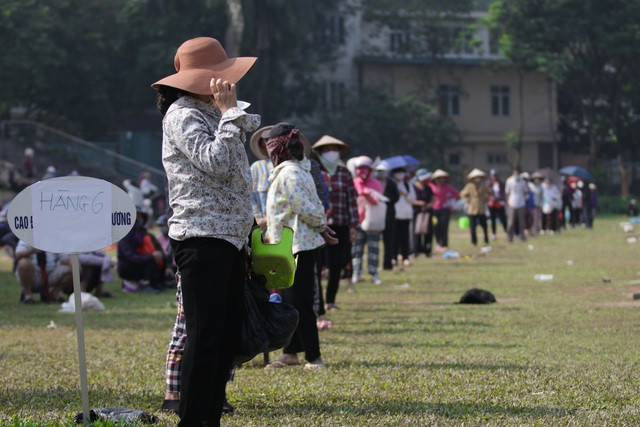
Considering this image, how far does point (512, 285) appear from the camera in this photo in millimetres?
17953

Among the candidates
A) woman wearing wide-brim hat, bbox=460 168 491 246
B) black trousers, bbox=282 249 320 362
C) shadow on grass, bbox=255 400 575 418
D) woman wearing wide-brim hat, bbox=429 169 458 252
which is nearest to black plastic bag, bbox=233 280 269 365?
shadow on grass, bbox=255 400 575 418

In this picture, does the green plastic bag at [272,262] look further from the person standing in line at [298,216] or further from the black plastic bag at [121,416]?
the person standing in line at [298,216]

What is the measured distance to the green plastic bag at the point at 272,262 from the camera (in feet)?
22.0

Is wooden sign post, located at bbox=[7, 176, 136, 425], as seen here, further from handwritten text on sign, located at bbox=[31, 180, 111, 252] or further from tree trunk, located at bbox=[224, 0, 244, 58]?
tree trunk, located at bbox=[224, 0, 244, 58]

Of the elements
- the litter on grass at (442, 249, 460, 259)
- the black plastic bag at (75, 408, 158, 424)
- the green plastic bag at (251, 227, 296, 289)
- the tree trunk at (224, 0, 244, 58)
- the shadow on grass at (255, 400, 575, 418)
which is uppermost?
the tree trunk at (224, 0, 244, 58)

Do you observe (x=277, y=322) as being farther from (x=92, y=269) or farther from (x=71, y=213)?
(x=92, y=269)

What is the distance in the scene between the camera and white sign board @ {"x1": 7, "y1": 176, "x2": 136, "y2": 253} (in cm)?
654

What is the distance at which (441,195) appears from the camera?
2748cm

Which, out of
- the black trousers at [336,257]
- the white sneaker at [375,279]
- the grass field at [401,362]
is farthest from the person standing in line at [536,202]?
the black trousers at [336,257]

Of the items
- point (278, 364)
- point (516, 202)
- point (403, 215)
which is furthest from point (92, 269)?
point (516, 202)

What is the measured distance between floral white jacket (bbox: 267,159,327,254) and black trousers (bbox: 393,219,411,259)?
42.9ft

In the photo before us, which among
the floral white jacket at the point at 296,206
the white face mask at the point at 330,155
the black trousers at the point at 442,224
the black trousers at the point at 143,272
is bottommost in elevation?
the black trousers at the point at 143,272

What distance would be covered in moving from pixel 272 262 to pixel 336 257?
649 cm

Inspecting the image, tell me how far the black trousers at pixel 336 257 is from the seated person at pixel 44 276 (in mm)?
3964
